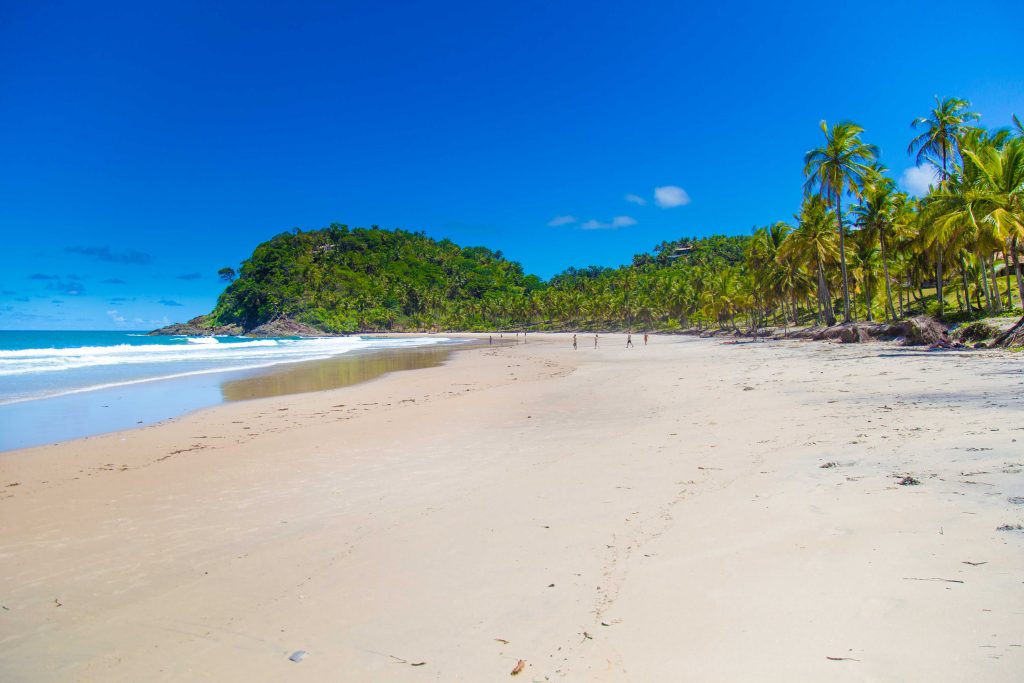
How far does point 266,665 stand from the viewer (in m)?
3.32

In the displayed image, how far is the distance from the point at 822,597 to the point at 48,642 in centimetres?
512

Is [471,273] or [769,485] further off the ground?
[471,273]

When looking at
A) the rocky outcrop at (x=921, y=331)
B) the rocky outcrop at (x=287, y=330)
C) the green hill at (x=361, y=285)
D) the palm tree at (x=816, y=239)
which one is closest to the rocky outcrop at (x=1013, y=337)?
the rocky outcrop at (x=921, y=331)

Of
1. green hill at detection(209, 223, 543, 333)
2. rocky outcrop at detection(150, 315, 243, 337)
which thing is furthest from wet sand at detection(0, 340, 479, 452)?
rocky outcrop at detection(150, 315, 243, 337)

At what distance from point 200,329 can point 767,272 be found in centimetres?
18215

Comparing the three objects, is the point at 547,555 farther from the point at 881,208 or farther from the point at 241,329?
the point at 241,329

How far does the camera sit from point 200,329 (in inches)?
7136

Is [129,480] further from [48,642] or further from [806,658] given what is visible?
[806,658]

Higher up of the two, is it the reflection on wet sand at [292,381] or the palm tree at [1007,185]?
the palm tree at [1007,185]

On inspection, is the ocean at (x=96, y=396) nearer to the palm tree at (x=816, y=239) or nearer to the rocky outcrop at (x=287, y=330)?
the palm tree at (x=816, y=239)

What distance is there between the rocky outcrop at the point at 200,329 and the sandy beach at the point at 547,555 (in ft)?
559

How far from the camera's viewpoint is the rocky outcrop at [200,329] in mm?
164125

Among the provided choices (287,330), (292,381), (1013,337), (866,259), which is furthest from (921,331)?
(287,330)

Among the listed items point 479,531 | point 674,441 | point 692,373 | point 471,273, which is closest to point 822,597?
point 479,531
